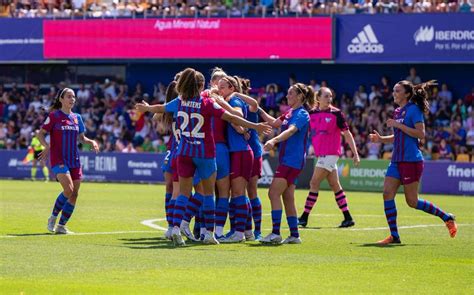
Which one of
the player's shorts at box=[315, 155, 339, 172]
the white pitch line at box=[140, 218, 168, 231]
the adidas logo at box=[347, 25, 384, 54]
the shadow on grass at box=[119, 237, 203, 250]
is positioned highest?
the adidas logo at box=[347, 25, 384, 54]

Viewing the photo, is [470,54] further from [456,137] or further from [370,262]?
[370,262]

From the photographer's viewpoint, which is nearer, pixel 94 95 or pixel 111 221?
pixel 111 221

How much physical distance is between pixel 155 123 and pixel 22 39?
35.0ft

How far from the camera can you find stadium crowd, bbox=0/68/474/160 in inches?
→ 1396

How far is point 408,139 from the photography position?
1566 cm

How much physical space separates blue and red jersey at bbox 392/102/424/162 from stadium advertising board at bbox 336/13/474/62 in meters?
21.4

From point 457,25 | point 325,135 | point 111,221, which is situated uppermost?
point 457,25

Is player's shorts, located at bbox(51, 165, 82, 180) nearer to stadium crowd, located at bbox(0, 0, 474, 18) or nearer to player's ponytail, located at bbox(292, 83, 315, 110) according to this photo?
player's ponytail, located at bbox(292, 83, 315, 110)

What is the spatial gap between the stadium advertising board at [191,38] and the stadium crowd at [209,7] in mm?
353

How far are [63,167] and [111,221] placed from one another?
2887mm

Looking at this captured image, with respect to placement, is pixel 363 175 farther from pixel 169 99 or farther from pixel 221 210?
pixel 169 99

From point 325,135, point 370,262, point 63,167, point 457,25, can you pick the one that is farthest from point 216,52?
point 370,262

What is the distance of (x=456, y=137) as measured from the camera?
35.2m

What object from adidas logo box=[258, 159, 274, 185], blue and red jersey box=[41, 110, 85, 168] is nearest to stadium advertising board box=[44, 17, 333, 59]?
adidas logo box=[258, 159, 274, 185]
